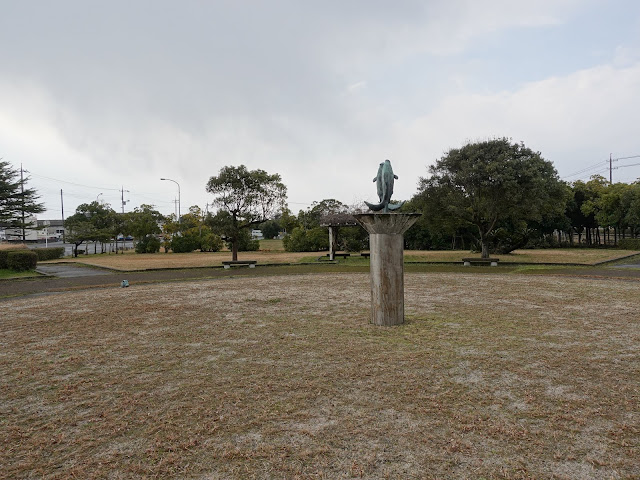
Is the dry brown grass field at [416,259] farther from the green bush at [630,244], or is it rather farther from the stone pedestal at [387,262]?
the stone pedestal at [387,262]

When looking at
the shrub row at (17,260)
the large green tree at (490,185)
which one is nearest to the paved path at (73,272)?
the shrub row at (17,260)

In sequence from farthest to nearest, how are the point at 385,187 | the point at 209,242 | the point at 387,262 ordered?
1. the point at 209,242
2. the point at 385,187
3. the point at 387,262

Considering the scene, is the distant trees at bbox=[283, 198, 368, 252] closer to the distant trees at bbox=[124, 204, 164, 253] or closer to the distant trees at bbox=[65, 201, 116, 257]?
the distant trees at bbox=[124, 204, 164, 253]

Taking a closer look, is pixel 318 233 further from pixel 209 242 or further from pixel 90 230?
pixel 90 230

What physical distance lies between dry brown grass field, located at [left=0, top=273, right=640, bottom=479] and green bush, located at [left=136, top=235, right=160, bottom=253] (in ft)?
110

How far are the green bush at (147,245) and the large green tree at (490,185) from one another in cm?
2920

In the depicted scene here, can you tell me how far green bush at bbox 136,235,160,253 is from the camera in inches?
1593

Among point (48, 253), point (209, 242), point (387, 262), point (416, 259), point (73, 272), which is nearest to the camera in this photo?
point (387, 262)

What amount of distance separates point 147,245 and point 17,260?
67.4 feet

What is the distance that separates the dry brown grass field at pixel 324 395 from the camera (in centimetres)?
301

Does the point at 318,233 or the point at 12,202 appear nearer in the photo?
the point at 12,202

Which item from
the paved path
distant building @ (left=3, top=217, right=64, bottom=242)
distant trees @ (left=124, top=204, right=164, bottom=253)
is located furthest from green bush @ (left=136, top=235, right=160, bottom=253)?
the paved path

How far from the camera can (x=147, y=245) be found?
133ft

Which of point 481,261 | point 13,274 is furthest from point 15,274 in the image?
point 481,261
